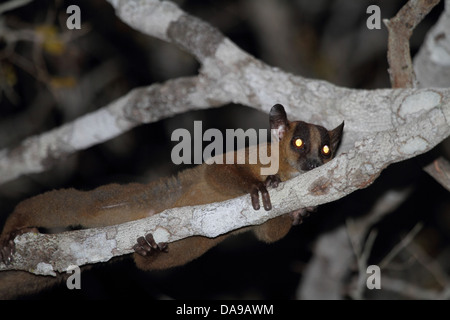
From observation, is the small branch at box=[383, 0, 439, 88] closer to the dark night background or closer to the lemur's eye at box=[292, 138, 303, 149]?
the lemur's eye at box=[292, 138, 303, 149]

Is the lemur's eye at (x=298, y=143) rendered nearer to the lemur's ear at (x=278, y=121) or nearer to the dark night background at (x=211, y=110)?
the lemur's ear at (x=278, y=121)

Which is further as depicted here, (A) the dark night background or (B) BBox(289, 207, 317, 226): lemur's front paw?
(A) the dark night background

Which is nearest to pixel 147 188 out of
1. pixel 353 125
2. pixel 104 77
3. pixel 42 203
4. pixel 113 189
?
pixel 113 189

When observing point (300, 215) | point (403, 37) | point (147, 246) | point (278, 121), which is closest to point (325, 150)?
point (278, 121)

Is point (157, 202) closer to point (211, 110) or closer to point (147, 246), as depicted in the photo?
point (147, 246)

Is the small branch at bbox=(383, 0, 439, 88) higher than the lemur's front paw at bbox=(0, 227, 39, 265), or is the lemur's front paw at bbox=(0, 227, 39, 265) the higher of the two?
the small branch at bbox=(383, 0, 439, 88)

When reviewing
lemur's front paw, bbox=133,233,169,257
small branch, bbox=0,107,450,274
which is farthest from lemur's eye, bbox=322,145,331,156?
lemur's front paw, bbox=133,233,169,257
